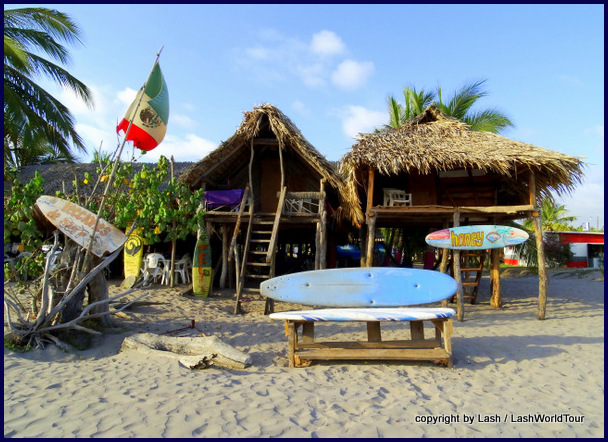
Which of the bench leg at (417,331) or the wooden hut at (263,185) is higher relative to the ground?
the wooden hut at (263,185)

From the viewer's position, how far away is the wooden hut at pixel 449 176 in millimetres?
7266

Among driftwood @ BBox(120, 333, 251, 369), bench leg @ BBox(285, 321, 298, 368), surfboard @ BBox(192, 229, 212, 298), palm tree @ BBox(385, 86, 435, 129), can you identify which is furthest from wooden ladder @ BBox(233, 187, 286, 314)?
palm tree @ BBox(385, 86, 435, 129)

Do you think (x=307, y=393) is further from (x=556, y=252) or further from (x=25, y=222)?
(x=556, y=252)

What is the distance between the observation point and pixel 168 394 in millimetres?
3219

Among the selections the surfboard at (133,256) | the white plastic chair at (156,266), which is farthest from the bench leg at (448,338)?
the surfboard at (133,256)

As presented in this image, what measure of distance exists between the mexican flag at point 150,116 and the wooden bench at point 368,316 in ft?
8.13

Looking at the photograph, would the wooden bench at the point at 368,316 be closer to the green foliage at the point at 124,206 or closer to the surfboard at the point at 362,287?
the surfboard at the point at 362,287

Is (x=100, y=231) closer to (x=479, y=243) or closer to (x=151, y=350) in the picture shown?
(x=151, y=350)

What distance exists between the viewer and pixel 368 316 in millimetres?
4281

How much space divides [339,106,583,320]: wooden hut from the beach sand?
2410 millimetres

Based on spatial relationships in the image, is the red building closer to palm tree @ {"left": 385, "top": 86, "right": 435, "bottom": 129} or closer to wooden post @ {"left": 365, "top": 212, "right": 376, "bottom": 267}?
palm tree @ {"left": 385, "top": 86, "right": 435, "bottom": 129}

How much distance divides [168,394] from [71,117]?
457 inches

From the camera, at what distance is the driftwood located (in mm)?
4215

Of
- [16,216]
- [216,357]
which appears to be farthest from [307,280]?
[16,216]
